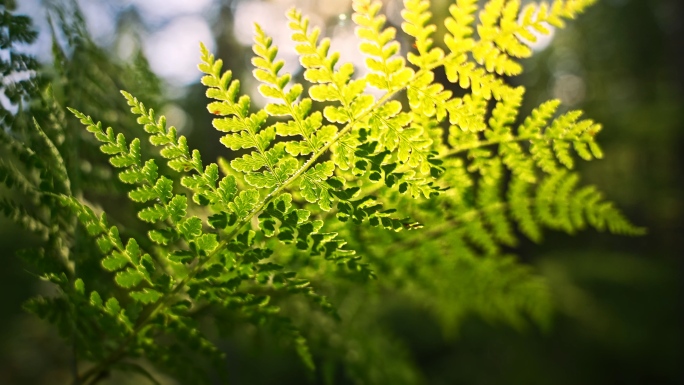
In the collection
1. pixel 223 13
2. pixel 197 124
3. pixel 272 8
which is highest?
pixel 223 13

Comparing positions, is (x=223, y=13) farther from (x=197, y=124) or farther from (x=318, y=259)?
(x=318, y=259)

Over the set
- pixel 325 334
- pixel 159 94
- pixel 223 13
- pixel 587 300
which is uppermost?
pixel 223 13

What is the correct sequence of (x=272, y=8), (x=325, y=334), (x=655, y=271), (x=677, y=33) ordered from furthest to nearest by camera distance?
(x=655, y=271) → (x=677, y=33) → (x=272, y=8) → (x=325, y=334)

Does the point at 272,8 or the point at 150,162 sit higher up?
the point at 272,8

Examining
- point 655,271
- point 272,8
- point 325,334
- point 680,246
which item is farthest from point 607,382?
point 325,334

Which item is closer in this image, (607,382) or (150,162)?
(150,162)

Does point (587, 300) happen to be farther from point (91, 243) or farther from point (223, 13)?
point (91, 243)

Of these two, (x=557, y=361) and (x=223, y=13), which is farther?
(x=557, y=361)

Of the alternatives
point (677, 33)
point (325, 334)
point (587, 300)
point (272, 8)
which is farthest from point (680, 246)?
point (325, 334)

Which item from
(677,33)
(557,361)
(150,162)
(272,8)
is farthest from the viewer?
(557,361)
